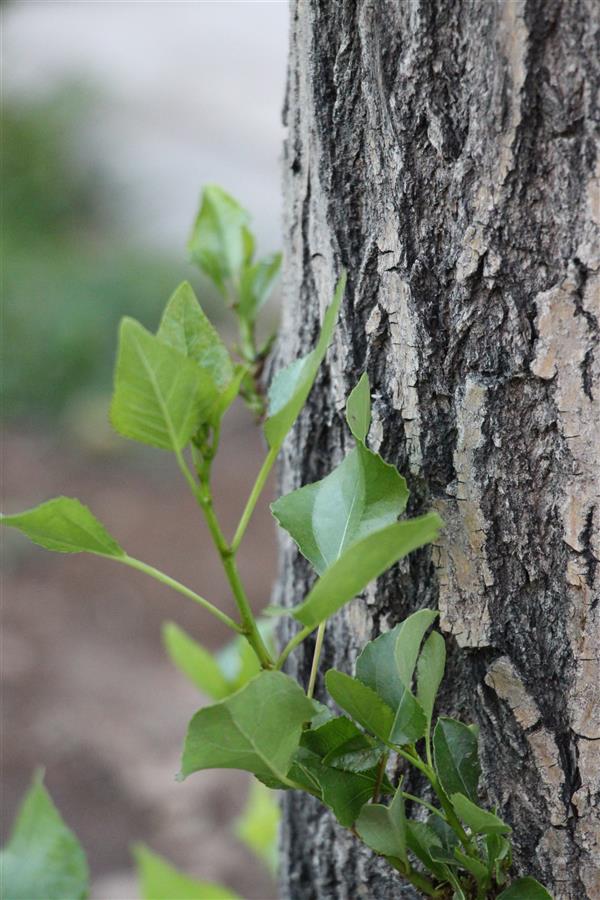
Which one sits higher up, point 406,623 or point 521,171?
point 521,171

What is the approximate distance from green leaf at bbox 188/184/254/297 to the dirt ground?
1403 mm

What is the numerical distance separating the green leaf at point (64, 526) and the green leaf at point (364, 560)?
10cm

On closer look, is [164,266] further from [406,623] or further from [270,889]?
[406,623]

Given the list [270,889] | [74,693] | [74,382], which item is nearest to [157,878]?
[270,889]

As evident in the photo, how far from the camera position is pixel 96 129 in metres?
4.58

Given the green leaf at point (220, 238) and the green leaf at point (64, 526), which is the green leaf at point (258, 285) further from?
the green leaf at point (64, 526)

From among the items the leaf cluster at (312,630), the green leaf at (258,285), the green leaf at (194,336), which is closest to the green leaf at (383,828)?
the leaf cluster at (312,630)

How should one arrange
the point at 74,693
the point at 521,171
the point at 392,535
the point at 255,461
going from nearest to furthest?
the point at 392,535, the point at 521,171, the point at 74,693, the point at 255,461

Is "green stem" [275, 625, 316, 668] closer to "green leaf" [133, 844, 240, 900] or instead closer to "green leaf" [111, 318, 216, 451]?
"green leaf" [111, 318, 216, 451]

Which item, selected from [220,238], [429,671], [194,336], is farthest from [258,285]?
[429,671]

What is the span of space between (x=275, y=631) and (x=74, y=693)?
1.57 meters

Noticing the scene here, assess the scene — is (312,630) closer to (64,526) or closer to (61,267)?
(64,526)

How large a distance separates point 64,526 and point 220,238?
1.28 feet

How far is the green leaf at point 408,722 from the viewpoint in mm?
418
